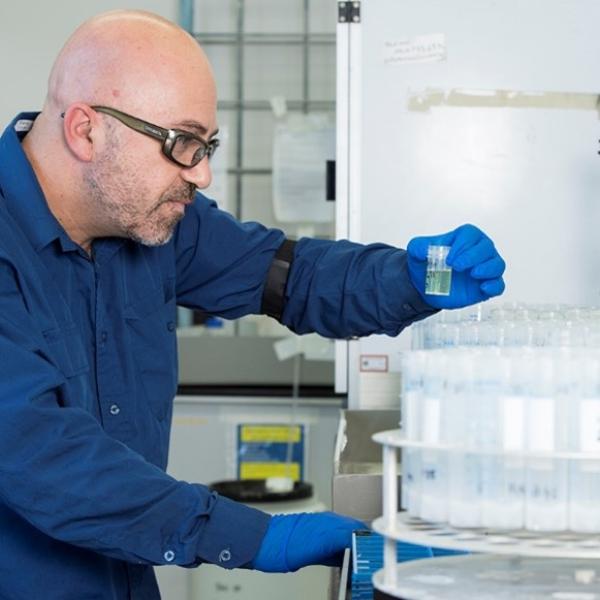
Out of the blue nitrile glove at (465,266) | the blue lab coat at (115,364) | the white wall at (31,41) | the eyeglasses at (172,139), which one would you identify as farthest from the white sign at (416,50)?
the white wall at (31,41)

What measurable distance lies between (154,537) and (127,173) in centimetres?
57

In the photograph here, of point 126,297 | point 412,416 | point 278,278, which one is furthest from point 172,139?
point 412,416

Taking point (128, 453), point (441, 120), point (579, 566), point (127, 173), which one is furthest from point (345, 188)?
point (579, 566)

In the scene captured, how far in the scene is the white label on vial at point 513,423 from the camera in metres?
1.09

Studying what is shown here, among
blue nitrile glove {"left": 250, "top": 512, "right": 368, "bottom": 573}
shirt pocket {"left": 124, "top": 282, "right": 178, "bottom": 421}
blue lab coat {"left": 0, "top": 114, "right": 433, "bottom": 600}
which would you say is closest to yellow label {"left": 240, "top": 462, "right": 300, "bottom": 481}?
blue lab coat {"left": 0, "top": 114, "right": 433, "bottom": 600}

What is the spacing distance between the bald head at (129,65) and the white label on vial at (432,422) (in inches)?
30.3

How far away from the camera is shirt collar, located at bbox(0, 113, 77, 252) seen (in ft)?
5.64

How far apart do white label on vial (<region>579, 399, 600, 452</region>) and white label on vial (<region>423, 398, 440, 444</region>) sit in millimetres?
132

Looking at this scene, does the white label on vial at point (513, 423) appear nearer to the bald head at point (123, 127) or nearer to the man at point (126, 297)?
the man at point (126, 297)

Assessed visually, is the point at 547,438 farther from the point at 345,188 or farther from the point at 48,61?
the point at 48,61

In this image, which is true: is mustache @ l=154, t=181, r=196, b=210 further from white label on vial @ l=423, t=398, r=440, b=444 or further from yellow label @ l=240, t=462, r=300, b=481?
yellow label @ l=240, t=462, r=300, b=481

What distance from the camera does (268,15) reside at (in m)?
4.17

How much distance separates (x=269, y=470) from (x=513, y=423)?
2626 millimetres

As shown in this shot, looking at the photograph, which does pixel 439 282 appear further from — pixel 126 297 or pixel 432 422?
pixel 432 422
